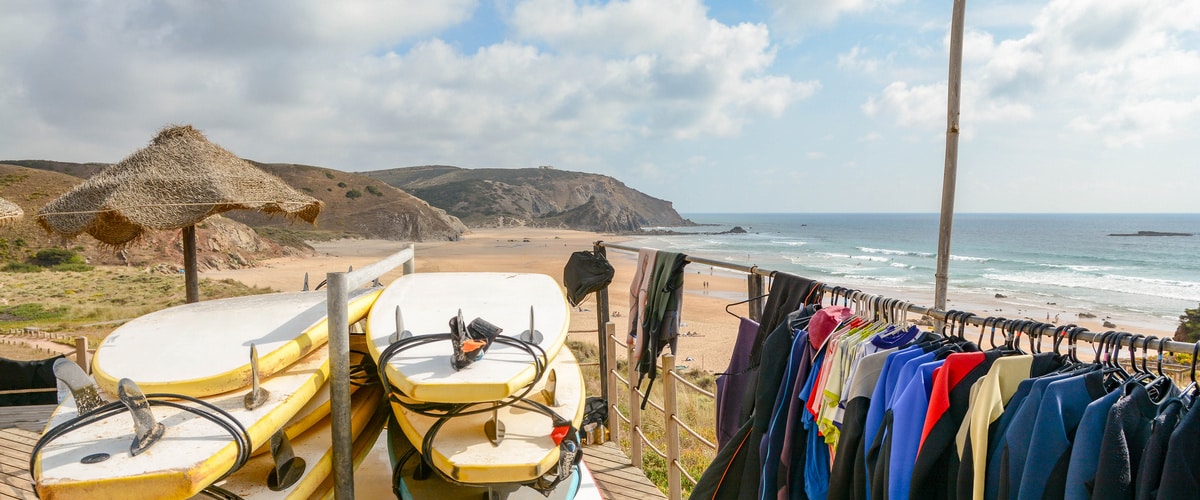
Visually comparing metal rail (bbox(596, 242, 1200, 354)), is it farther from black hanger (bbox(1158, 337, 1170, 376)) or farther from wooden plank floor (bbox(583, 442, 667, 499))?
wooden plank floor (bbox(583, 442, 667, 499))

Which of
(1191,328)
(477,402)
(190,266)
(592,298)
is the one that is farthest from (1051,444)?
(592,298)

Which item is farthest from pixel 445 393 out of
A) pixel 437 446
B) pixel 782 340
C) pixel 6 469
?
pixel 6 469

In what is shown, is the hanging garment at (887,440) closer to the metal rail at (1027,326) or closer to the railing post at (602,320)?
the metal rail at (1027,326)

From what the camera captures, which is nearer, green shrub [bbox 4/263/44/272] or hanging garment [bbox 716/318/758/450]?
hanging garment [bbox 716/318/758/450]

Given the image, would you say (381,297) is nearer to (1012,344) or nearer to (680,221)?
(1012,344)

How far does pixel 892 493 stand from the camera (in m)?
1.44

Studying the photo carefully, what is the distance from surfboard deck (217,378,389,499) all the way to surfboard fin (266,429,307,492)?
0.02 metres

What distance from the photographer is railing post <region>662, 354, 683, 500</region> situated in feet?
10.6

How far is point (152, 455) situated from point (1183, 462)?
2139 mm

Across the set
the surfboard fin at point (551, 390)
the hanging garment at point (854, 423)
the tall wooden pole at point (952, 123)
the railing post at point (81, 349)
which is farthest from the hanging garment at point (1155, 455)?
the railing post at point (81, 349)

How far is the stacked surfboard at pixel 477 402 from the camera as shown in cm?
187

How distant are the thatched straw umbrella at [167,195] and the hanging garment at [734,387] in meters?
5.04

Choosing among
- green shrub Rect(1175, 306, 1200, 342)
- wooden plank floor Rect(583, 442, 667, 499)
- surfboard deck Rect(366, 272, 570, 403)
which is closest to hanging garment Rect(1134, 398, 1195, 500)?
surfboard deck Rect(366, 272, 570, 403)

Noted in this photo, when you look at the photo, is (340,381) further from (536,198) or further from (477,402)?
(536,198)
